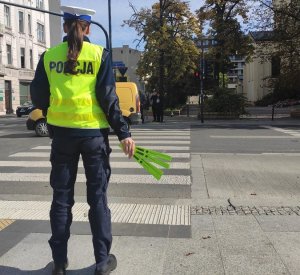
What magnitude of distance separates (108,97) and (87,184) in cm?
65

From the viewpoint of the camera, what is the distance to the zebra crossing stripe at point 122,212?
519cm

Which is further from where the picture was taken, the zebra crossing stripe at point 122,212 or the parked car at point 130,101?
the parked car at point 130,101

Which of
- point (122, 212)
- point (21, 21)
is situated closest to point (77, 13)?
point (122, 212)

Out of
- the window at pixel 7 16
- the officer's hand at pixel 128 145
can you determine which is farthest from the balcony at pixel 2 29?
the officer's hand at pixel 128 145

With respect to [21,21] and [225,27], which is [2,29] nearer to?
[21,21]

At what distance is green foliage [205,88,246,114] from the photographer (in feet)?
88.1

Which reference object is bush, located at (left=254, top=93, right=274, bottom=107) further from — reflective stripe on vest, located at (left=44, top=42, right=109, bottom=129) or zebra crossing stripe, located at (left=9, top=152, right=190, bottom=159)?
reflective stripe on vest, located at (left=44, top=42, right=109, bottom=129)

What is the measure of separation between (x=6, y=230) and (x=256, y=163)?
586 centimetres

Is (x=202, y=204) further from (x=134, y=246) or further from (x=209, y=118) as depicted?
(x=209, y=118)

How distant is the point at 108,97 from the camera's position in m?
3.30

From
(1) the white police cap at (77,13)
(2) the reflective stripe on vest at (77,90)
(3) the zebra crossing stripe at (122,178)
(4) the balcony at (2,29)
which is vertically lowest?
(3) the zebra crossing stripe at (122,178)

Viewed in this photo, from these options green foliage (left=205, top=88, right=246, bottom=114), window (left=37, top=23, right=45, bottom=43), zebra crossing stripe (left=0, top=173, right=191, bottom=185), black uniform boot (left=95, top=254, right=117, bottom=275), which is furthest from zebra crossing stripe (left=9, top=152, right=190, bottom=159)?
window (left=37, top=23, right=45, bottom=43)

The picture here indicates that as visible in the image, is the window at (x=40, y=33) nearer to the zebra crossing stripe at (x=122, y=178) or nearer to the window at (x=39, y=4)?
the window at (x=39, y=4)

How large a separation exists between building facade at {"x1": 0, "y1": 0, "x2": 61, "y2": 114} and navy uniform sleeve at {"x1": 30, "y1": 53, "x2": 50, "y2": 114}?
44.2 meters
